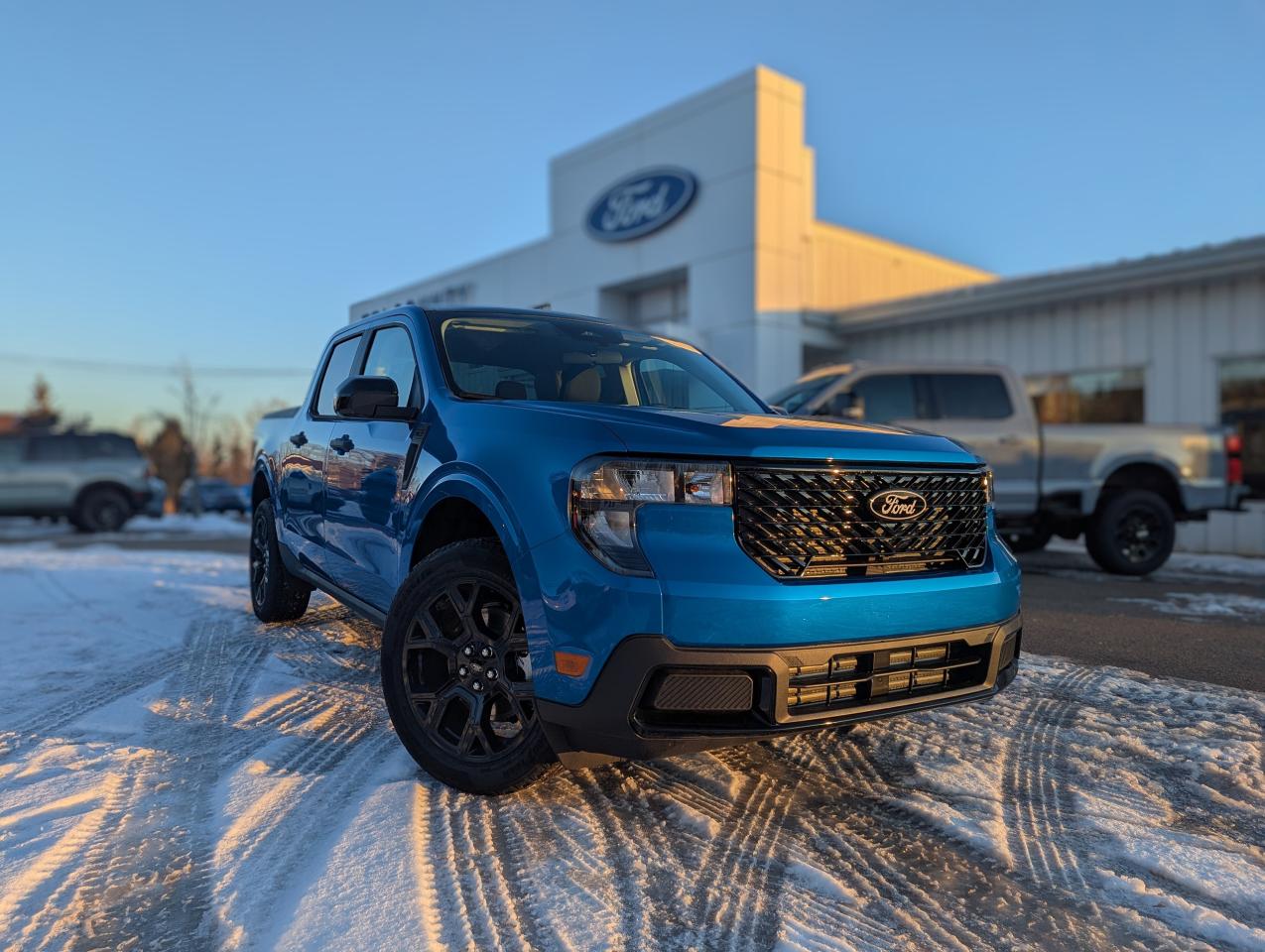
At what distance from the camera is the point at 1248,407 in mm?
13094

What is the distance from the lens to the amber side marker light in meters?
2.51

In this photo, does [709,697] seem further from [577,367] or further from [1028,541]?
[1028,541]

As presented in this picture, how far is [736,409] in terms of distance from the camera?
157 inches

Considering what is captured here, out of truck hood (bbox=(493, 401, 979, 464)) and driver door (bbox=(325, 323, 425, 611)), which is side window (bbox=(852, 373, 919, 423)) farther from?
truck hood (bbox=(493, 401, 979, 464))

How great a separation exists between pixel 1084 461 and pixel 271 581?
778cm

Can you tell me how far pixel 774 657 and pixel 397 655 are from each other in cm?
134

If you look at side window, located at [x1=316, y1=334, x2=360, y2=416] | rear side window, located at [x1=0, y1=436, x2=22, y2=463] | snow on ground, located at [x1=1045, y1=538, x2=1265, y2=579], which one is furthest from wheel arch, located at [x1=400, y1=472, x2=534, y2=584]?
rear side window, located at [x1=0, y1=436, x2=22, y2=463]

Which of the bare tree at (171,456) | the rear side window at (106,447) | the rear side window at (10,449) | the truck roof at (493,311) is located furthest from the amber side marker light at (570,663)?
the bare tree at (171,456)

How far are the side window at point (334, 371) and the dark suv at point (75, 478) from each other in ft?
49.8

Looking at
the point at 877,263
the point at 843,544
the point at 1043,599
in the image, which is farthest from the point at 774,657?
the point at 877,263

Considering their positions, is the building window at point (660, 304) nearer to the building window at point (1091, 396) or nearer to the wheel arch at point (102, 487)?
the building window at point (1091, 396)

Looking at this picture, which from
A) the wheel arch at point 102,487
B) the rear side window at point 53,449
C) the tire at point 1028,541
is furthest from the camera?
the wheel arch at point 102,487

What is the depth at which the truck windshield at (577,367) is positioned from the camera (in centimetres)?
375

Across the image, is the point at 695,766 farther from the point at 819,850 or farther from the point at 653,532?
the point at 653,532
